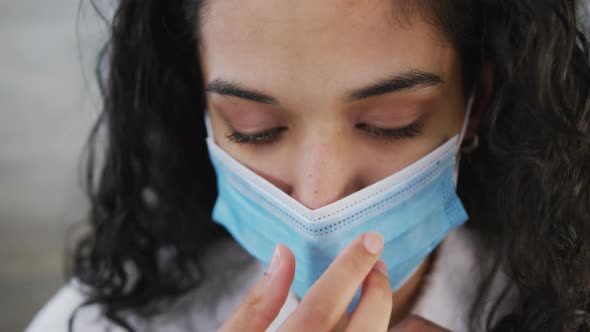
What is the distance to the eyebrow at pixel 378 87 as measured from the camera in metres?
1.12

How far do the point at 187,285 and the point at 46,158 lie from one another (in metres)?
1.52

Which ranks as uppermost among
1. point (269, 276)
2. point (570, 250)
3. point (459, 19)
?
point (459, 19)

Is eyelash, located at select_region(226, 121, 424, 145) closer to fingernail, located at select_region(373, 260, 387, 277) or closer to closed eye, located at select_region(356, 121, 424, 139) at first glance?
closed eye, located at select_region(356, 121, 424, 139)

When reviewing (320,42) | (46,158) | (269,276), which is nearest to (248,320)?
(269,276)

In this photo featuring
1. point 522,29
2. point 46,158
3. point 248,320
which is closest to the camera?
point 248,320

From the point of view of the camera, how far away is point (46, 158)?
112 inches

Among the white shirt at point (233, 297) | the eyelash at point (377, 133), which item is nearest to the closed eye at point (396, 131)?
the eyelash at point (377, 133)

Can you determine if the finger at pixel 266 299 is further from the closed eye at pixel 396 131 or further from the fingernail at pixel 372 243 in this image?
the closed eye at pixel 396 131

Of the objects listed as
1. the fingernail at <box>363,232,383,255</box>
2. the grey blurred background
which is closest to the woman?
the fingernail at <box>363,232,383,255</box>

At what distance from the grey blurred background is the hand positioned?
4.65ft

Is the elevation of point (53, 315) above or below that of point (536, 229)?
below

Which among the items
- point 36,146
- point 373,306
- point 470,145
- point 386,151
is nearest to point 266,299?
point 373,306

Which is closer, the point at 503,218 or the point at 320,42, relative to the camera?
the point at 320,42

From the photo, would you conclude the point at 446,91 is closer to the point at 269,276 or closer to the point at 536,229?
the point at 536,229
